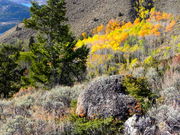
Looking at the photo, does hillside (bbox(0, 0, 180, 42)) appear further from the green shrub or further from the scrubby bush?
the green shrub

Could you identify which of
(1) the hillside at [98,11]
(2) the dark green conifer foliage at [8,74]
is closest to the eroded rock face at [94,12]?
(1) the hillside at [98,11]

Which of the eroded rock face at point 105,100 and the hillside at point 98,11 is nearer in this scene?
the eroded rock face at point 105,100

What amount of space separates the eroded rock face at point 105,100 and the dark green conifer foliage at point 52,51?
9.26 m

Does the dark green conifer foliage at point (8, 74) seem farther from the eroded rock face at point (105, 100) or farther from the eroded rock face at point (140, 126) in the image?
the eroded rock face at point (140, 126)

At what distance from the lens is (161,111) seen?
412 centimetres

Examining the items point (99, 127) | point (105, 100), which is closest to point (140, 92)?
point (105, 100)

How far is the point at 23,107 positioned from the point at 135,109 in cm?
341

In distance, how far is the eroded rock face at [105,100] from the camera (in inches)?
178

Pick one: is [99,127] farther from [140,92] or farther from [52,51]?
[52,51]

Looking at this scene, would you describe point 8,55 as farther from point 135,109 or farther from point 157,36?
point 157,36

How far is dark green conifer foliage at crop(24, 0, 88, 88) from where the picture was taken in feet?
47.7

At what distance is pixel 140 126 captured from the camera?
12.4ft

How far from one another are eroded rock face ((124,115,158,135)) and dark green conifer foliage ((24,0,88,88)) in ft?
34.2

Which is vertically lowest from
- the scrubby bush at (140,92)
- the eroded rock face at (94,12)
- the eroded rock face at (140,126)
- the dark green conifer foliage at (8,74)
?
the dark green conifer foliage at (8,74)
